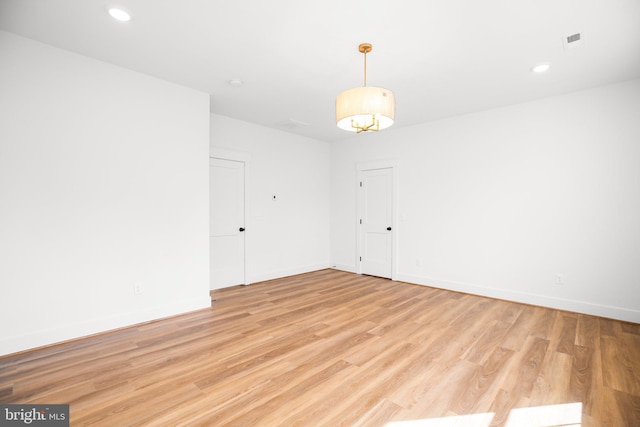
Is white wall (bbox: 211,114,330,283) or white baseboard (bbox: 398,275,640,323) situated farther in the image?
white wall (bbox: 211,114,330,283)

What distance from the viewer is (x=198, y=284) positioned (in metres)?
3.85

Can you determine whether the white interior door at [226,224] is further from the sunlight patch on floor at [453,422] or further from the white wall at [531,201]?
the sunlight patch on floor at [453,422]

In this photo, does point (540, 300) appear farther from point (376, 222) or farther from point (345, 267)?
point (345, 267)

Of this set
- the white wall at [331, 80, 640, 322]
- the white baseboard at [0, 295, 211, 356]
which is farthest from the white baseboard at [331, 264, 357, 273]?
the white baseboard at [0, 295, 211, 356]

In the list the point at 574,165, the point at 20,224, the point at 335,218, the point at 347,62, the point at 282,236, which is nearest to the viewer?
the point at 20,224

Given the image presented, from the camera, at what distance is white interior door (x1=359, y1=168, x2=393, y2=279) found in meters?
5.71

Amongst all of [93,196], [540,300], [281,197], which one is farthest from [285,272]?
[540,300]

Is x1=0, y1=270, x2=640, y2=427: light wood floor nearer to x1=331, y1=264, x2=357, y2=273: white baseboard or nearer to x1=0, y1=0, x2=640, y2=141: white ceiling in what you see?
x1=331, y1=264, x2=357, y2=273: white baseboard

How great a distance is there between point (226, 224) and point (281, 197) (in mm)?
1295

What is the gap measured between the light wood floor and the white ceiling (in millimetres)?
2908

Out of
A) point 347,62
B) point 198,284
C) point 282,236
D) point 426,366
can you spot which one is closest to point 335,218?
point 282,236

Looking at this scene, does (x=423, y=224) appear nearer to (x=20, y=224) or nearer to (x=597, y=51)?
(x=597, y=51)

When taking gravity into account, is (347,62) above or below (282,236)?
above

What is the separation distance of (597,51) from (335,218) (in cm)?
483
